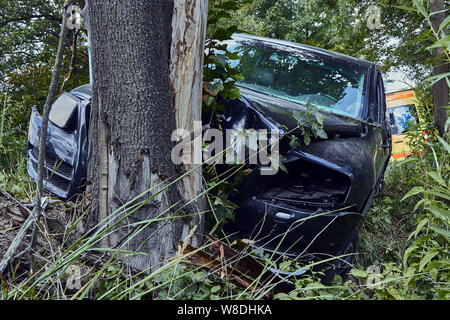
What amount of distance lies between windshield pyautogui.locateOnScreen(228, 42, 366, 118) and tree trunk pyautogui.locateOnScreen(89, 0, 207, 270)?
1591mm

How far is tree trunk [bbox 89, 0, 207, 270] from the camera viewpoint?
152 centimetres

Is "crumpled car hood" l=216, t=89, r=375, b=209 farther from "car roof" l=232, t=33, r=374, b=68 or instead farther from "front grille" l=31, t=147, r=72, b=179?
"car roof" l=232, t=33, r=374, b=68

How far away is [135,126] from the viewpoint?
1526mm

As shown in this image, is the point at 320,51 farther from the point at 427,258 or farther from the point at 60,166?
the point at 60,166

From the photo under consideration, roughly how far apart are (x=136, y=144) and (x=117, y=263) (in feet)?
1.83

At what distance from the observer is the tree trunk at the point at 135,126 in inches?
59.8

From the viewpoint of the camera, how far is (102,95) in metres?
1.56

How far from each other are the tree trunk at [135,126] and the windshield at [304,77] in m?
1.59

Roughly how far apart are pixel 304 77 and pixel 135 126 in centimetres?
210

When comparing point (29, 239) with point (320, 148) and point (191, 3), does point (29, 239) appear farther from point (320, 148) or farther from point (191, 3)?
point (320, 148)

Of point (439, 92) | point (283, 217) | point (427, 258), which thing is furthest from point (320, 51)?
point (427, 258)


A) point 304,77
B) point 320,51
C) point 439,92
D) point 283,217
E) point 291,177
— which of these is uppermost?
point 320,51

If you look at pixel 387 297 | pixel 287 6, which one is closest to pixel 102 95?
pixel 387 297

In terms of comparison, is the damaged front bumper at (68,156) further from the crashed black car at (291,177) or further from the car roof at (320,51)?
the car roof at (320,51)
